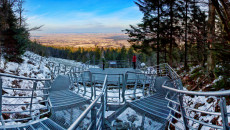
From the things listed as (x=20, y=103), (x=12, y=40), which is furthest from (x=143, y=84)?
(x=12, y=40)

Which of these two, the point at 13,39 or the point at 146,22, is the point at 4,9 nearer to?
the point at 13,39

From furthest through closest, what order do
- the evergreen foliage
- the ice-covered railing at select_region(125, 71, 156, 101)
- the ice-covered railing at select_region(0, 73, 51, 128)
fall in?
the evergreen foliage
the ice-covered railing at select_region(125, 71, 156, 101)
the ice-covered railing at select_region(0, 73, 51, 128)

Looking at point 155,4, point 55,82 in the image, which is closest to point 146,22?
point 155,4

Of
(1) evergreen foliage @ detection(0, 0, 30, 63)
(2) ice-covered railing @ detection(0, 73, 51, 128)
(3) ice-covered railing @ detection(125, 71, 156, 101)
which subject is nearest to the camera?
(2) ice-covered railing @ detection(0, 73, 51, 128)

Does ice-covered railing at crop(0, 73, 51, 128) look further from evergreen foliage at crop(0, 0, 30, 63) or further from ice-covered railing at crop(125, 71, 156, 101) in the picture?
evergreen foliage at crop(0, 0, 30, 63)

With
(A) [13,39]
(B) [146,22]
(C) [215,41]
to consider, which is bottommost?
(C) [215,41]

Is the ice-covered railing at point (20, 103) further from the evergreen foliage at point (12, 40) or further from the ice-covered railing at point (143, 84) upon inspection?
the evergreen foliage at point (12, 40)

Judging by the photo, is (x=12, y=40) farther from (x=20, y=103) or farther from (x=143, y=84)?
(x=143, y=84)

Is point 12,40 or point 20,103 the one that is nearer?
point 20,103

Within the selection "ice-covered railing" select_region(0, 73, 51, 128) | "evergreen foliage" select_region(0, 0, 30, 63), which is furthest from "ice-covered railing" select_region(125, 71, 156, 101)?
"evergreen foliage" select_region(0, 0, 30, 63)

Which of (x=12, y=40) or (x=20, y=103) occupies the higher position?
(x=12, y=40)

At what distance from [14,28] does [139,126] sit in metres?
14.5

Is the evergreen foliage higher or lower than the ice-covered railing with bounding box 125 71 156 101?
higher

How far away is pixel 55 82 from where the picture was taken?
860 cm
